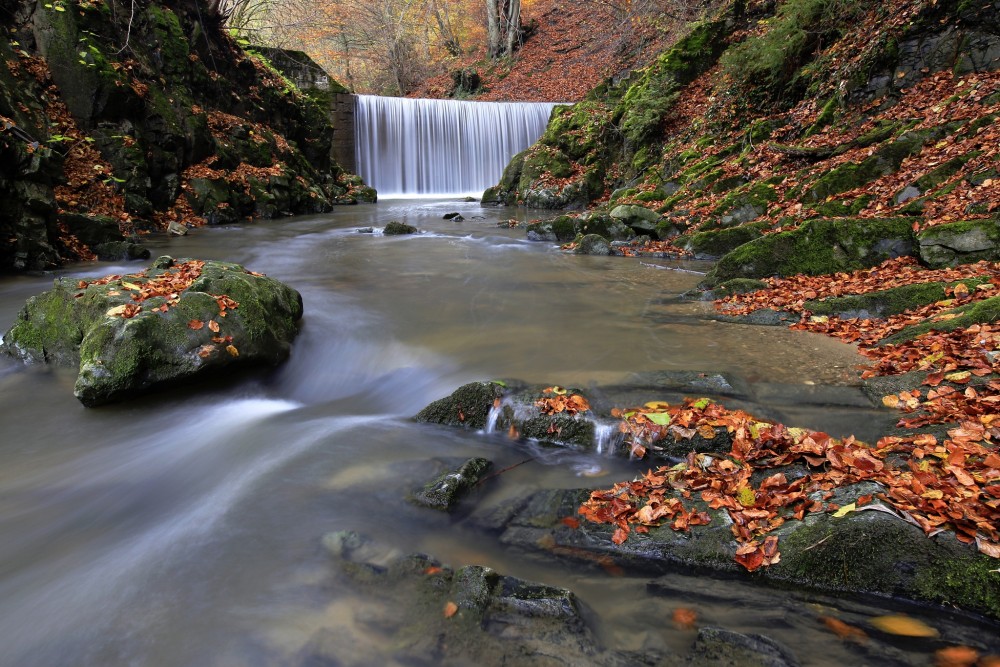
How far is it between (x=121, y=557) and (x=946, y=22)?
12913 mm

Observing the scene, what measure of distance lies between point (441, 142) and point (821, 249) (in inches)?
782

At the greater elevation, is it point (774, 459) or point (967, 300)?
point (967, 300)

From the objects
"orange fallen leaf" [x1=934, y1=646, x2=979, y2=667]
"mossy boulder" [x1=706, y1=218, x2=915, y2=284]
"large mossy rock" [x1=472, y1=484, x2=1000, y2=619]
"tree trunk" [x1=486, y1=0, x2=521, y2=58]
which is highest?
"tree trunk" [x1=486, y1=0, x2=521, y2=58]

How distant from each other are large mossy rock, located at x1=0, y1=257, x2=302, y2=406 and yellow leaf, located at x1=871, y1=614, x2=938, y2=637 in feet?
16.1

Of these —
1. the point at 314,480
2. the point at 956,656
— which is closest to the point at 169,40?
the point at 314,480

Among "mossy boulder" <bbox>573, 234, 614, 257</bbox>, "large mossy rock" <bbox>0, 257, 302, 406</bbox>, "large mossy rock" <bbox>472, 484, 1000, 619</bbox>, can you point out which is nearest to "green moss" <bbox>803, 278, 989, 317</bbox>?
"large mossy rock" <bbox>472, 484, 1000, 619</bbox>

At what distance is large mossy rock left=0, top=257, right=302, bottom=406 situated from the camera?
4512 millimetres

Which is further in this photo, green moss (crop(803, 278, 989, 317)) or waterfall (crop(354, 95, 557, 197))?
waterfall (crop(354, 95, 557, 197))

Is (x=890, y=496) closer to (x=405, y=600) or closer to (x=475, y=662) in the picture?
(x=475, y=662)

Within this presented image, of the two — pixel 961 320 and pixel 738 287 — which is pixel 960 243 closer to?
pixel 738 287

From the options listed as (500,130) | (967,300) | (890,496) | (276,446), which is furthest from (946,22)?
(500,130)

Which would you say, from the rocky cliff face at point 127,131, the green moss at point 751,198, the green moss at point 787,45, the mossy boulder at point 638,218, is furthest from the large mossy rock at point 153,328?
the green moss at point 787,45

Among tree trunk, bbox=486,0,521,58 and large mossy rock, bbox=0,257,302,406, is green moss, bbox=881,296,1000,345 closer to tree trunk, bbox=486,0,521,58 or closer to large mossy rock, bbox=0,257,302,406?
large mossy rock, bbox=0,257,302,406

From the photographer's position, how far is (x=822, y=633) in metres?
2.21
